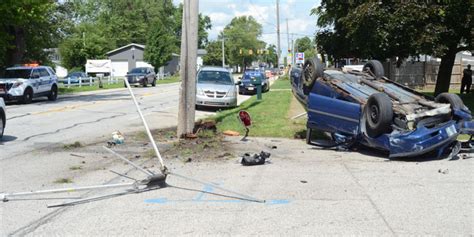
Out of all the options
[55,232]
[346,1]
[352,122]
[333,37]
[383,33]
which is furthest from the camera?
[333,37]

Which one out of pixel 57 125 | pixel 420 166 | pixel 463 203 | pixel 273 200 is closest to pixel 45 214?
pixel 273 200

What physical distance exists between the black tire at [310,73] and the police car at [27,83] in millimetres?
16566

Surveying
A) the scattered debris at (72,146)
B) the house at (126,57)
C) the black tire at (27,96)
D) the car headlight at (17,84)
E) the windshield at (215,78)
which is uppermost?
→ the house at (126,57)

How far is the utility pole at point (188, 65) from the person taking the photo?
1221 cm

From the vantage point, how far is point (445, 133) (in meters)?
8.94

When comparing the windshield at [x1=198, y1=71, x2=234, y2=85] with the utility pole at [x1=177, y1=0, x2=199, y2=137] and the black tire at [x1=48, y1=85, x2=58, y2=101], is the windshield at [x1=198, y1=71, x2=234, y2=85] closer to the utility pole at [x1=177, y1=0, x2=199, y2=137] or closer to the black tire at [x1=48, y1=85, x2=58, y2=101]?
the utility pole at [x1=177, y1=0, x2=199, y2=137]

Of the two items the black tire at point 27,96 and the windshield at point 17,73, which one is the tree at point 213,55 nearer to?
the windshield at point 17,73

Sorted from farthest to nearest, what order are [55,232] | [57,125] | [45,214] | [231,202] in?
[57,125] < [231,202] < [45,214] < [55,232]

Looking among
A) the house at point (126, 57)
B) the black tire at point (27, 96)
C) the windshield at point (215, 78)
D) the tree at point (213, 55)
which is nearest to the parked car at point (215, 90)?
the windshield at point (215, 78)

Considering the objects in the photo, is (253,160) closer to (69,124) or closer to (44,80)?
(69,124)

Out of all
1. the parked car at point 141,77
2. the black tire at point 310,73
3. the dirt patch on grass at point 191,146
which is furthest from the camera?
the parked car at point 141,77

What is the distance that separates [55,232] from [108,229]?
526 mm

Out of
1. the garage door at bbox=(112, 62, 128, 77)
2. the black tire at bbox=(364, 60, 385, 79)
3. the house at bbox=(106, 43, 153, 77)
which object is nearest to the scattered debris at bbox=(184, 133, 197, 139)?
the black tire at bbox=(364, 60, 385, 79)

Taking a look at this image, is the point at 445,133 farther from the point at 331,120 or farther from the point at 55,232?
the point at 55,232
